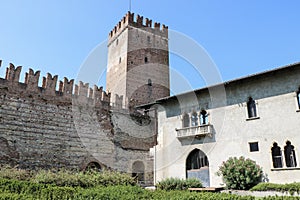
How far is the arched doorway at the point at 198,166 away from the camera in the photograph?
48.9ft

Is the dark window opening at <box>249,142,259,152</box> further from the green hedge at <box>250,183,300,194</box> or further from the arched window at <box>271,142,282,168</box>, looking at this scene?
the green hedge at <box>250,183,300,194</box>

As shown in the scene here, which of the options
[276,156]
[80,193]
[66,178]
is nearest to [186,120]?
[276,156]

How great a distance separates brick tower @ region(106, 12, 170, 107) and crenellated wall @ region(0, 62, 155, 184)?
5.41 m

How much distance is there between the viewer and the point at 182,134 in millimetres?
16016

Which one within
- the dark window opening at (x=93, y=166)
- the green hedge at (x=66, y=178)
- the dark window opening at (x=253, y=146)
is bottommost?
the green hedge at (x=66, y=178)

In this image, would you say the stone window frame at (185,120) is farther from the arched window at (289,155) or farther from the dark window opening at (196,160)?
the arched window at (289,155)

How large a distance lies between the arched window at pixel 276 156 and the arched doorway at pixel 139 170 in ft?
30.5

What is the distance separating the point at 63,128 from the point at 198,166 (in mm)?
8371

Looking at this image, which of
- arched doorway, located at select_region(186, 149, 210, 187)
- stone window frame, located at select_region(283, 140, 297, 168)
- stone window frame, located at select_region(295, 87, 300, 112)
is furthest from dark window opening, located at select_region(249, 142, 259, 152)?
arched doorway, located at select_region(186, 149, 210, 187)

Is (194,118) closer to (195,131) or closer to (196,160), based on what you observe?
(195,131)

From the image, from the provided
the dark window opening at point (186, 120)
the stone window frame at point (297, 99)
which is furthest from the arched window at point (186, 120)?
the stone window frame at point (297, 99)

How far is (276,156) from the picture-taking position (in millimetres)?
12602

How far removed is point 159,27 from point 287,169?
19.8 metres

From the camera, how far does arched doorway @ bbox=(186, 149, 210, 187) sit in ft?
48.9
